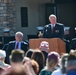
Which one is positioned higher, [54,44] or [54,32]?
[54,32]

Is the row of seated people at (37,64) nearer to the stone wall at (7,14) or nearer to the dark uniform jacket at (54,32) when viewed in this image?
the dark uniform jacket at (54,32)

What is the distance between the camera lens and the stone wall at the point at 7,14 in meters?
20.5

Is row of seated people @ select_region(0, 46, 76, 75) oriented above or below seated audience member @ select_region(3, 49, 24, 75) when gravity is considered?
below

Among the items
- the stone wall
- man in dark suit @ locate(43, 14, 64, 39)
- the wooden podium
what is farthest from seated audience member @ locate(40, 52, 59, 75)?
the stone wall

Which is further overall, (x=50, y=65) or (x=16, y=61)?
(x=50, y=65)

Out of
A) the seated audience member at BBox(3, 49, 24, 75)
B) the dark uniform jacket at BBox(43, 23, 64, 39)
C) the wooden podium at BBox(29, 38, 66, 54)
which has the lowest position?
the wooden podium at BBox(29, 38, 66, 54)

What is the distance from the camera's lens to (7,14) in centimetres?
2059

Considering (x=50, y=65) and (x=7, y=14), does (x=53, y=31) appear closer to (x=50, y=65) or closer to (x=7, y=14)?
(x=50, y=65)

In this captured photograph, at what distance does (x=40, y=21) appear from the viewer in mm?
21609

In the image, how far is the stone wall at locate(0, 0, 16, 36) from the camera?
67.2 feet

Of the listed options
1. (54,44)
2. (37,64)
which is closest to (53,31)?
(54,44)

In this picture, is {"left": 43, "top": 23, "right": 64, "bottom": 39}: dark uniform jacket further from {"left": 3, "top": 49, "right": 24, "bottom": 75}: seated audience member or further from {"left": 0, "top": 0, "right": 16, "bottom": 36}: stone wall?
{"left": 0, "top": 0, "right": 16, "bottom": 36}: stone wall

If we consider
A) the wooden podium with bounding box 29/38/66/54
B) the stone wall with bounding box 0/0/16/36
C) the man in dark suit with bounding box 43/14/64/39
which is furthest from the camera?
the stone wall with bounding box 0/0/16/36

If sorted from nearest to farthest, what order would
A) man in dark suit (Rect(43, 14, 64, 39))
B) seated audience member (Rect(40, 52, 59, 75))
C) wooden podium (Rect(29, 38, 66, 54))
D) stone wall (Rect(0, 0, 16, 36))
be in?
seated audience member (Rect(40, 52, 59, 75)), wooden podium (Rect(29, 38, 66, 54)), man in dark suit (Rect(43, 14, 64, 39)), stone wall (Rect(0, 0, 16, 36))
